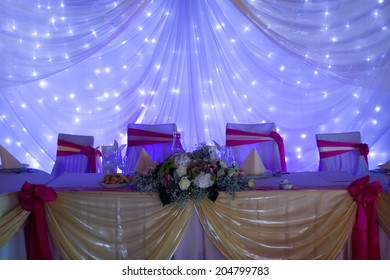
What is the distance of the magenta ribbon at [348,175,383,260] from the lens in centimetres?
185

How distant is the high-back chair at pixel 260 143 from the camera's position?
10.1 ft

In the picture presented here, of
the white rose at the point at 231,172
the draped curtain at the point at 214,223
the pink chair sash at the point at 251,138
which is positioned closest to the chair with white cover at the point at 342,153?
the pink chair sash at the point at 251,138

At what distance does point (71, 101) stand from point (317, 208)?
2726 mm

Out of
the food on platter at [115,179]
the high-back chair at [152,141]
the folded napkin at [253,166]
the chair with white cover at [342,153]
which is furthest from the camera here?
the high-back chair at [152,141]

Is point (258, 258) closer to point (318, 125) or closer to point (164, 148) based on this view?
point (164, 148)

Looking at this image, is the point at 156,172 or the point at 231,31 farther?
the point at 231,31

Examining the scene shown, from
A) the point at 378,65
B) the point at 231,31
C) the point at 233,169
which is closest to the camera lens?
the point at 233,169

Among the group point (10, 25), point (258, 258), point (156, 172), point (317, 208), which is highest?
point (10, 25)

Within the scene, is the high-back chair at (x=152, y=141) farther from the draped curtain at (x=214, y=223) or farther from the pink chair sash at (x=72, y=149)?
the draped curtain at (x=214, y=223)

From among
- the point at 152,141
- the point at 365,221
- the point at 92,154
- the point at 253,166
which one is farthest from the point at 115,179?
the point at 365,221

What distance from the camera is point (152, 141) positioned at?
128 inches

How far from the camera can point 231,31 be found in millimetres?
3471

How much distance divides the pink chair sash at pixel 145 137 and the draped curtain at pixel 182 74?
47cm

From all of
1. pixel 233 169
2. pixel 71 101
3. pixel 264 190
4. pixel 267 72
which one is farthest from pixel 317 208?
pixel 71 101
